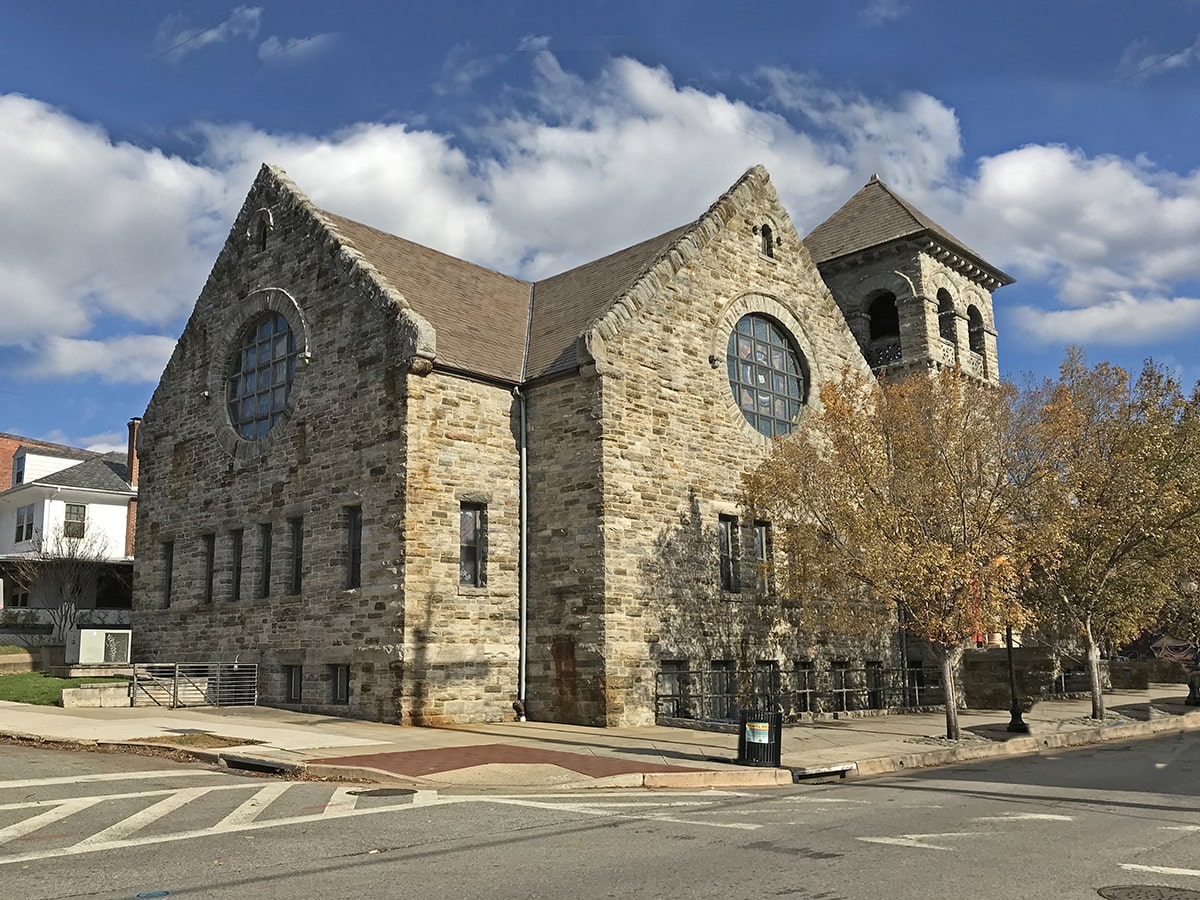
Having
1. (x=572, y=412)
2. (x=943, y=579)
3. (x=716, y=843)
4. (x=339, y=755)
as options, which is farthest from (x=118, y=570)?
(x=716, y=843)

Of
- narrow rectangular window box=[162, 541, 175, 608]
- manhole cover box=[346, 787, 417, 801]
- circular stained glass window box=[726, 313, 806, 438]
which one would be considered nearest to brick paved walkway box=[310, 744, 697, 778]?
manhole cover box=[346, 787, 417, 801]

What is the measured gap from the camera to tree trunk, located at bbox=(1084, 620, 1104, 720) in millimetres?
23062

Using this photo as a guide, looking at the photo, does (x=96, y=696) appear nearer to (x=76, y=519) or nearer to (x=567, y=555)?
(x=567, y=555)

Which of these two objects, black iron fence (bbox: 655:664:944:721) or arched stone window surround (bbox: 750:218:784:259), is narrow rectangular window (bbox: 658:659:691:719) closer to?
black iron fence (bbox: 655:664:944:721)

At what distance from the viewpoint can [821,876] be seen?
726 centimetres

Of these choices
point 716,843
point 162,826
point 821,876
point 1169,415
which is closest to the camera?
point 821,876

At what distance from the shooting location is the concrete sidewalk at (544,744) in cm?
1323

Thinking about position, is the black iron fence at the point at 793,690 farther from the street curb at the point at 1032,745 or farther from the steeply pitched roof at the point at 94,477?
the steeply pitched roof at the point at 94,477

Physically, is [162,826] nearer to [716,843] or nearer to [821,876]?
[716,843]

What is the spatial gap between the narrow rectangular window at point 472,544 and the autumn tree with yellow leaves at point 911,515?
5.77 meters

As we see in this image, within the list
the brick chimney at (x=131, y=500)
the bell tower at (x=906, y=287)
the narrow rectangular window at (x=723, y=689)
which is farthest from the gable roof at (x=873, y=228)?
the brick chimney at (x=131, y=500)

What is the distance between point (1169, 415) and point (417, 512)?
60.2 ft

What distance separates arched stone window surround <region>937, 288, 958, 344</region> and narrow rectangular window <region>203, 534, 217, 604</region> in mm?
23999

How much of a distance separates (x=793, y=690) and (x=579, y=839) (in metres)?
15.0
